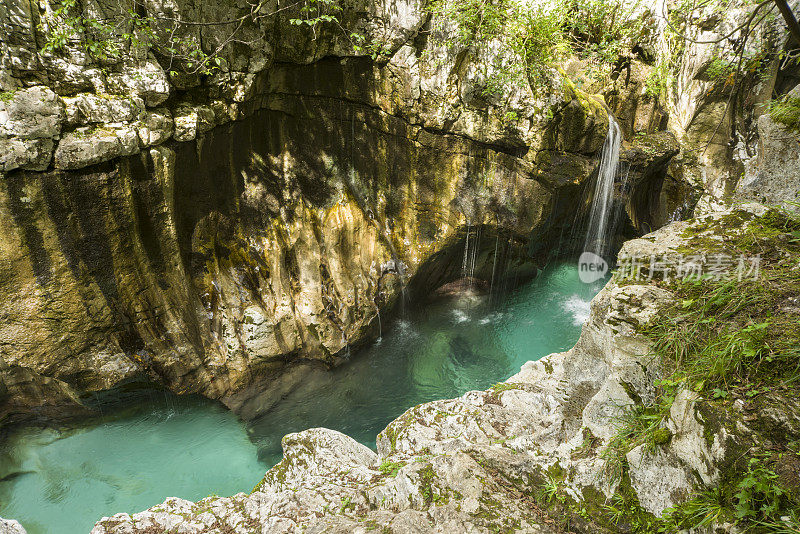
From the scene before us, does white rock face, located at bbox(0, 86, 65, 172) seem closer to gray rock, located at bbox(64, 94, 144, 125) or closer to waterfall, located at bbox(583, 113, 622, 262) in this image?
gray rock, located at bbox(64, 94, 144, 125)

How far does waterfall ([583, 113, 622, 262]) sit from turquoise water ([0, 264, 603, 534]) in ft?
6.35

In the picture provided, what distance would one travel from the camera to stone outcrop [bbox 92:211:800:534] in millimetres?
2387

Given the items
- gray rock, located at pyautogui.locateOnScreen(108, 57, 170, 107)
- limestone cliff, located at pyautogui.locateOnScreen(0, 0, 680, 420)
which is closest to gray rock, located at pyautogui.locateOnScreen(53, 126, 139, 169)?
limestone cliff, located at pyautogui.locateOnScreen(0, 0, 680, 420)

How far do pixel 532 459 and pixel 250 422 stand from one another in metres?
6.30

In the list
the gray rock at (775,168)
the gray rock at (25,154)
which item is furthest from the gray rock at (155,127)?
the gray rock at (775,168)

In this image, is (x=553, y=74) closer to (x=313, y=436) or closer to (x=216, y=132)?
(x=216, y=132)

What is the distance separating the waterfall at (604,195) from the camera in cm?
941

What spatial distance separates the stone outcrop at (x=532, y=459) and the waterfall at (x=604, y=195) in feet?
20.6

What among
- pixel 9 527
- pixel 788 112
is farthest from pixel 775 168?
pixel 9 527

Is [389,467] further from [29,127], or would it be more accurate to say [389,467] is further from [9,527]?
[29,127]

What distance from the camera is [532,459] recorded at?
3.36 metres

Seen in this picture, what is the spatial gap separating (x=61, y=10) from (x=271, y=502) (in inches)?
253

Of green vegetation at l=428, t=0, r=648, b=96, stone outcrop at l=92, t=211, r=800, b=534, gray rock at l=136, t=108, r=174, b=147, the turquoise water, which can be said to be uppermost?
green vegetation at l=428, t=0, r=648, b=96

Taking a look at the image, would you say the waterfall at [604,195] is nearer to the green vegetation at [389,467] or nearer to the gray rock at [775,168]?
the gray rock at [775,168]
